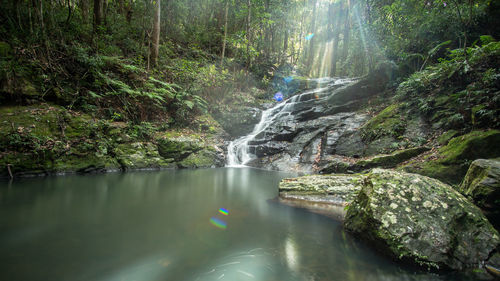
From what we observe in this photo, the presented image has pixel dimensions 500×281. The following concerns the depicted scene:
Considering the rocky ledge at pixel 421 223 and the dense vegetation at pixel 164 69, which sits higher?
the dense vegetation at pixel 164 69

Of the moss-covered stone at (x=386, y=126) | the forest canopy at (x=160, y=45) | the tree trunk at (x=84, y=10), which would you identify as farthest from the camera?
the tree trunk at (x=84, y=10)

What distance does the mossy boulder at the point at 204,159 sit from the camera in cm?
900

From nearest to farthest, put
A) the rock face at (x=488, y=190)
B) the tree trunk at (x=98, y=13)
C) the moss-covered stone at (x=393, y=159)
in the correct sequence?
the rock face at (x=488, y=190) < the moss-covered stone at (x=393, y=159) < the tree trunk at (x=98, y=13)

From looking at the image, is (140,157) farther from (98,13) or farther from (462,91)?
(462,91)

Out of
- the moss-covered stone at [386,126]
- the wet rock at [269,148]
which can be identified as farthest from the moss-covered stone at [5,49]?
the moss-covered stone at [386,126]

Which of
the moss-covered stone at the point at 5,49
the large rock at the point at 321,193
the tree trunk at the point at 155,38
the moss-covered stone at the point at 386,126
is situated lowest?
the large rock at the point at 321,193

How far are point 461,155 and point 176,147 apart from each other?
9.28m

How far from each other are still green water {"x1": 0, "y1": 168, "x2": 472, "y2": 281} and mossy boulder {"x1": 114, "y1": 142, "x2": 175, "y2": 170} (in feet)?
9.39

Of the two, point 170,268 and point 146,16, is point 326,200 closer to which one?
point 170,268

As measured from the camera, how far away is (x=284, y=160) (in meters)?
10.1

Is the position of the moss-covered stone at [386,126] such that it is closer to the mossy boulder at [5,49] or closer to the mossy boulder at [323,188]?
the mossy boulder at [323,188]

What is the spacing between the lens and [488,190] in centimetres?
274

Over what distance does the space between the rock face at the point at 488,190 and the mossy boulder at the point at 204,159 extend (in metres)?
8.47

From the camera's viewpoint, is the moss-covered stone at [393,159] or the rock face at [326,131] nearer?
the moss-covered stone at [393,159]
